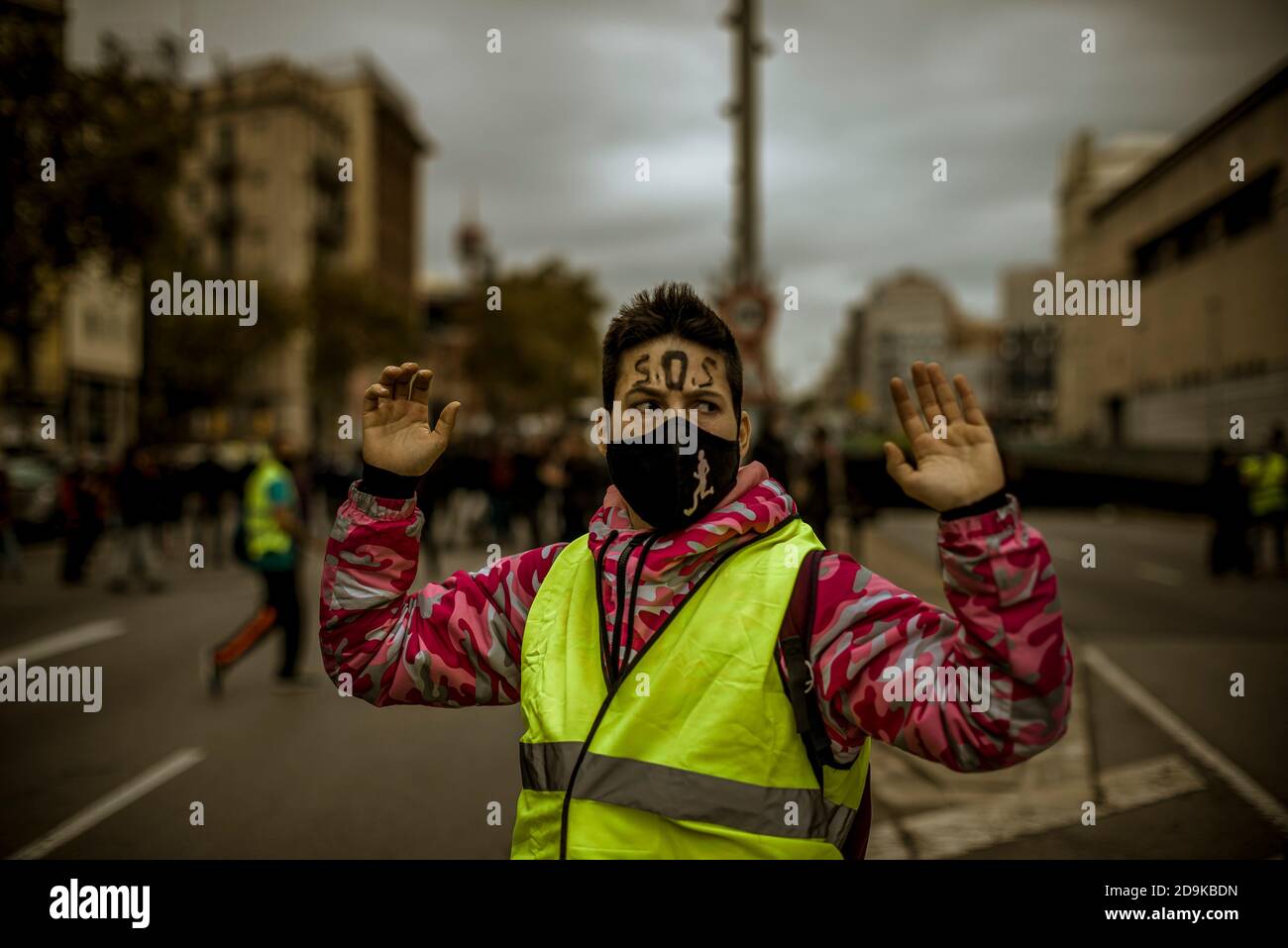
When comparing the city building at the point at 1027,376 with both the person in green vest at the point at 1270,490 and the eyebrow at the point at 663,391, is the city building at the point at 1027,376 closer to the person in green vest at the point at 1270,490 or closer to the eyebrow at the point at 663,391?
the person in green vest at the point at 1270,490

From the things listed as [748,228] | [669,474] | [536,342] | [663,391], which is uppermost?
[536,342]

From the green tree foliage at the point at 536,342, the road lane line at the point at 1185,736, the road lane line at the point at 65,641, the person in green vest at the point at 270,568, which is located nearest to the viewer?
the road lane line at the point at 1185,736

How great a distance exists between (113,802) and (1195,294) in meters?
46.0

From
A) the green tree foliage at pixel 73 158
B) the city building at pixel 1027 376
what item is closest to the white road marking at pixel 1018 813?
the green tree foliage at pixel 73 158

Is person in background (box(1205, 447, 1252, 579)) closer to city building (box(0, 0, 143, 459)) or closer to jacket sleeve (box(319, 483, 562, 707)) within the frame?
jacket sleeve (box(319, 483, 562, 707))

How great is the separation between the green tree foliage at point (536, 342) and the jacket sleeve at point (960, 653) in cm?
4441

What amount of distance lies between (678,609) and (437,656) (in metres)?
0.47

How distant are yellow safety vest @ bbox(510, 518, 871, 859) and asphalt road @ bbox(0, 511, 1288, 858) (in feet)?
4.14

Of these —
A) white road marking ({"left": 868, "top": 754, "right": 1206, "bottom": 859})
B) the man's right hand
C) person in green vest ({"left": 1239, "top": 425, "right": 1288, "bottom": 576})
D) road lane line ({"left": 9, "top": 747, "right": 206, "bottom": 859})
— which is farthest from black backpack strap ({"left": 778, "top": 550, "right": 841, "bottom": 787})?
person in green vest ({"left": 1239, "top": 425, "right": 1288, "bottom": 576})

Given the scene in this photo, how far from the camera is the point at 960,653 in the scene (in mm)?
1382

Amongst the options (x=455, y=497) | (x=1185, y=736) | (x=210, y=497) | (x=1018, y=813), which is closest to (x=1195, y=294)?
(x=455, y=497)

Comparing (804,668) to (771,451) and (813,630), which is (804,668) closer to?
(813,630)

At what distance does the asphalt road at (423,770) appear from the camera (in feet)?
14.3
